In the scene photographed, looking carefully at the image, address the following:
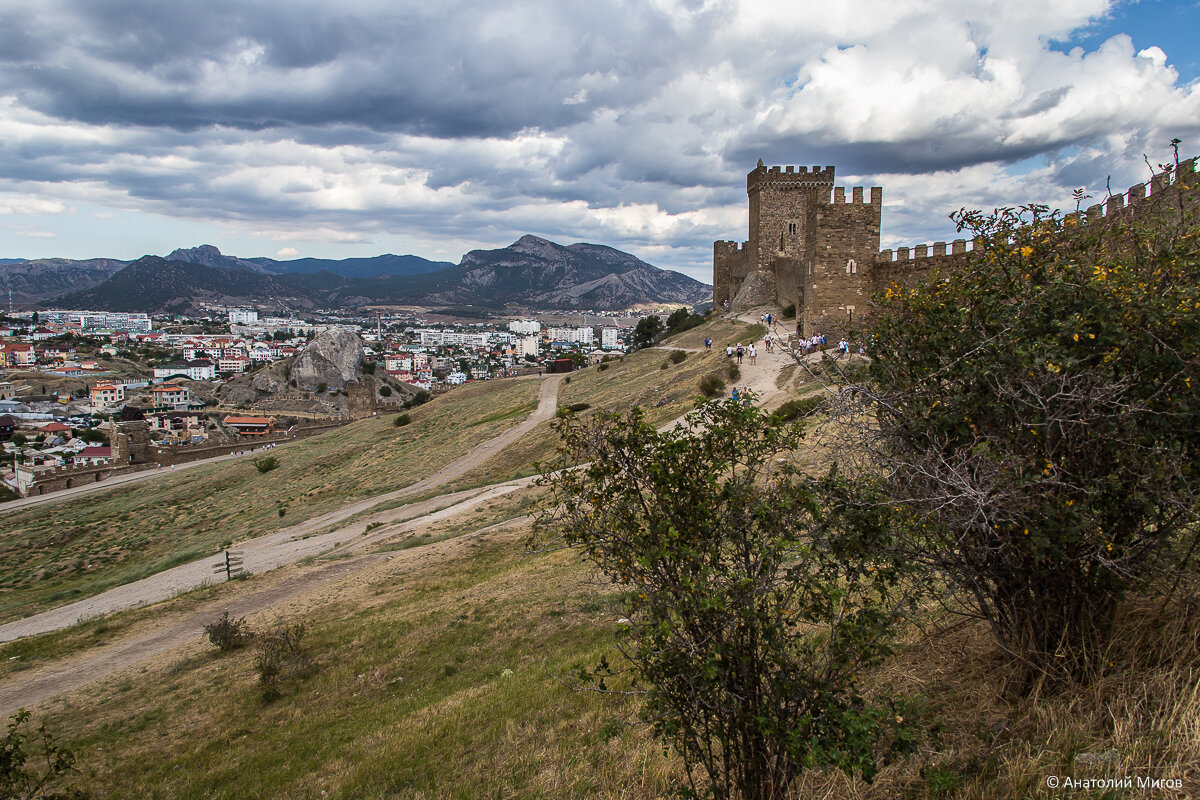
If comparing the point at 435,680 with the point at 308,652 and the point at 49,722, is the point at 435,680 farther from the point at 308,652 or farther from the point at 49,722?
the point at 49,722

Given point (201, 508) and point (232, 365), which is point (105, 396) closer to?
point (232, 365)

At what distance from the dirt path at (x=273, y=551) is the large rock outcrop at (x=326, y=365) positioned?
339 ft

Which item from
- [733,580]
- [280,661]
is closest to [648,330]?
[280,661]

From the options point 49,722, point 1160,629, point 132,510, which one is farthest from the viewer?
point 132,510

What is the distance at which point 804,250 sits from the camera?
1854 inches

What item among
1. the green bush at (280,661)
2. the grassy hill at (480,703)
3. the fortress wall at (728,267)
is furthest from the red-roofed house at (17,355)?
the green bush at (280,661)

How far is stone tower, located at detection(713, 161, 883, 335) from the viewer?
83.1ft

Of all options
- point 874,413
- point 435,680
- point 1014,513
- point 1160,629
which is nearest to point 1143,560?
point 1160,629

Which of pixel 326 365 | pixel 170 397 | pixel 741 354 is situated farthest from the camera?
pixel 326 365

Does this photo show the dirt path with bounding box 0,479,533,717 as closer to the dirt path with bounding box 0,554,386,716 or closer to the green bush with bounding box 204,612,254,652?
the dirt path with bounding box 0,554,386,716

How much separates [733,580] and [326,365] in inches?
5499

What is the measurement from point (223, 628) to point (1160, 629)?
51.2 feet

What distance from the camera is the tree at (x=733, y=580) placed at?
3744 millimetres

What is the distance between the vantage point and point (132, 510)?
39969mm
